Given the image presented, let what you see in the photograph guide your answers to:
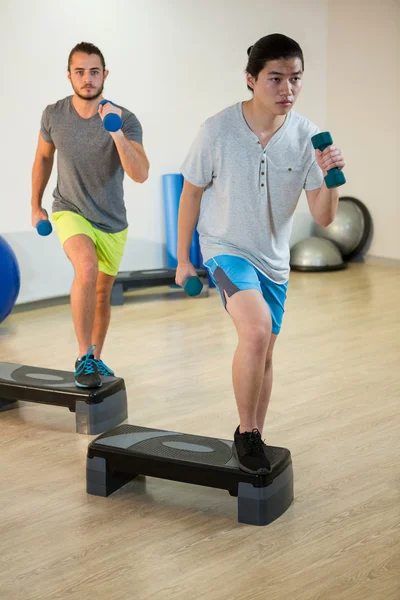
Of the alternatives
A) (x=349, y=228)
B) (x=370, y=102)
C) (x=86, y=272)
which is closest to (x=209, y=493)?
(x=86, y=272)

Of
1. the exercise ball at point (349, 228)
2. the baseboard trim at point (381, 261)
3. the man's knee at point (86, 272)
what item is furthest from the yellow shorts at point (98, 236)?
the baseboard trim at point (381, 261)

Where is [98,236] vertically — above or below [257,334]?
above

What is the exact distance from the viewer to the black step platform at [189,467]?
8.55 ft

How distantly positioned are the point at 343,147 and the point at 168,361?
Answer: 4060mm

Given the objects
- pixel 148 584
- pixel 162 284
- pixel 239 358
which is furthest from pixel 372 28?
pixel 148 584

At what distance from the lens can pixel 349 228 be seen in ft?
24.6

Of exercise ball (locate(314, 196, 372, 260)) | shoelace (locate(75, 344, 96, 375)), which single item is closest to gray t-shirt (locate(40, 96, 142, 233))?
shoelace (locate(75, 344, 96, 375))

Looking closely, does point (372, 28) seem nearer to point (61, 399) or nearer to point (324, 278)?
point (324, 278)

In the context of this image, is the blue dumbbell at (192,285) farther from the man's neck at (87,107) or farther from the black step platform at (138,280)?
the black step platform at (138,280)

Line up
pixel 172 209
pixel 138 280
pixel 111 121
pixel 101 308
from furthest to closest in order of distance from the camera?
pixel 172 209 < pixel 138 280 < pixel 101 308 < pixel 111 121

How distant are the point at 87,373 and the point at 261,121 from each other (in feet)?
4.39

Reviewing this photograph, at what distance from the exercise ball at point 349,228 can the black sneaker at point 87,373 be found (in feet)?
14.3

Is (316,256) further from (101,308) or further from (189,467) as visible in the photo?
(189,467)

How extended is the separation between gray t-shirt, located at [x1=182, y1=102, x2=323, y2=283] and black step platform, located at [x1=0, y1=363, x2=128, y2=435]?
39.4 inches
